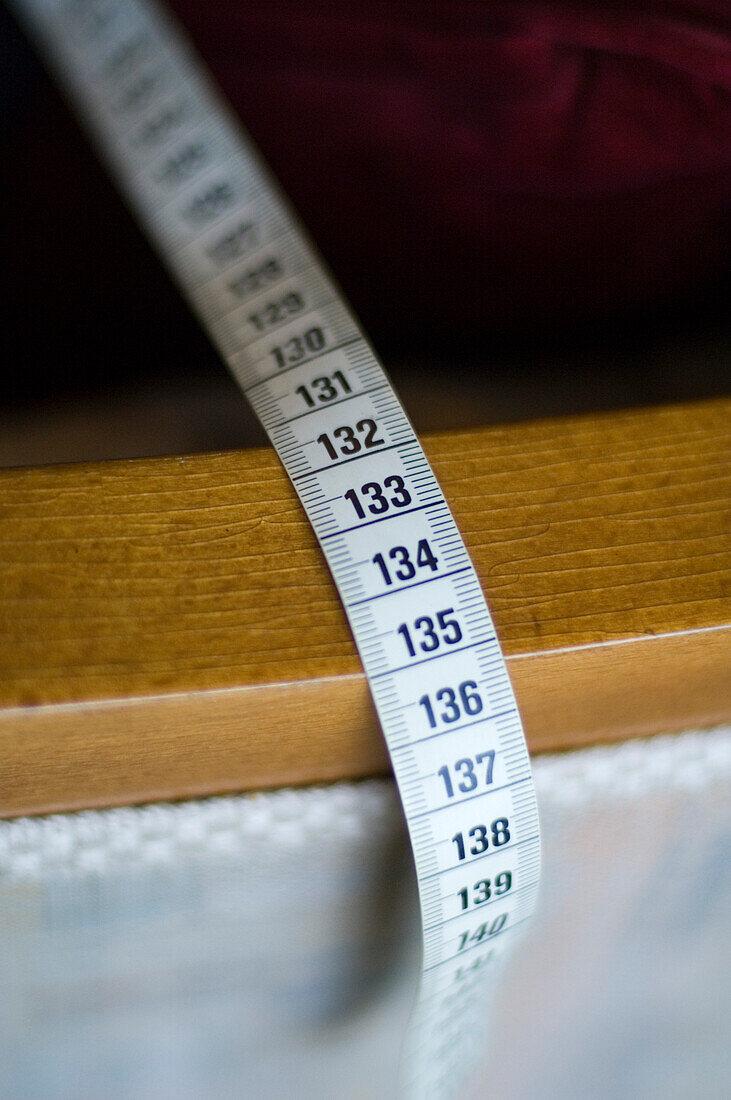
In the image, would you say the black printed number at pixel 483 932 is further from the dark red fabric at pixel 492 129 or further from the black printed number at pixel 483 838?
the dark red fabric at pixel 492 129

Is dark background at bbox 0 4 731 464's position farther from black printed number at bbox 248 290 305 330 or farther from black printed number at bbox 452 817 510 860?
black printed number at bbox 452 817 510 860

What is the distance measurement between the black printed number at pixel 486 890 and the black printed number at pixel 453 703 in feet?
0.21

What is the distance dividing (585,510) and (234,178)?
0.93 feet

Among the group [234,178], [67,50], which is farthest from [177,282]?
[67,50]

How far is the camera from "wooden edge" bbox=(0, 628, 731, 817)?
0.27 meters

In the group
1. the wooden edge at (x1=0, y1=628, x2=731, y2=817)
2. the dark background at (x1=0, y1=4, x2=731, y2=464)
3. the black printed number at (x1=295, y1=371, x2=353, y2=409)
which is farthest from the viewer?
the dark background at (x1=0, y1=4, x2=731, y2=464)

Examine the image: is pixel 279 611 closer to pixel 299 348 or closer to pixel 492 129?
pixel 299 348

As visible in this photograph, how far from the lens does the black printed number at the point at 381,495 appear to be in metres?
0.34

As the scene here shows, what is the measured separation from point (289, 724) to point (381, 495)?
0.32 feet

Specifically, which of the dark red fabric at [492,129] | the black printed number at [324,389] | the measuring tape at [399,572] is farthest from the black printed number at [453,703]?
the dark red fabric at [492,129]

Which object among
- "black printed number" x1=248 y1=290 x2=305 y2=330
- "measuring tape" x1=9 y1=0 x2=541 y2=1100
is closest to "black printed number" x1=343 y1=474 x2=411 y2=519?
"measuring tape" x1=9 y1=0 x2=541 y2=1100

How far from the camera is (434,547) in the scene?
1.09 ft

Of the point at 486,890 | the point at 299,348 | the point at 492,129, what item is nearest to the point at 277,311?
the point at 299,348

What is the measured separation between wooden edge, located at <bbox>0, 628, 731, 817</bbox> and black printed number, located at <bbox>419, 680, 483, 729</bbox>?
16mm
